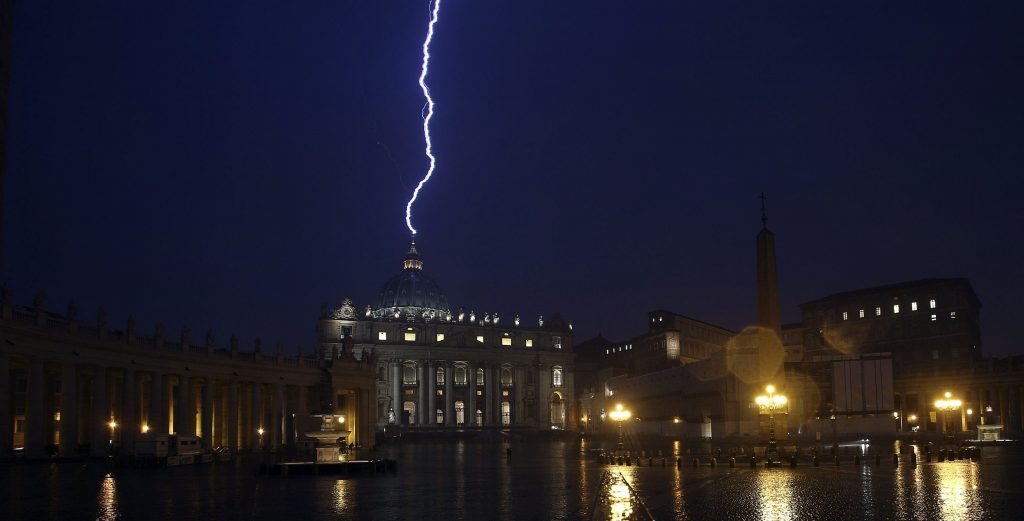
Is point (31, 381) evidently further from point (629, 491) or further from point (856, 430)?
point (856, 430)

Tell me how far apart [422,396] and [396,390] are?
4.68m

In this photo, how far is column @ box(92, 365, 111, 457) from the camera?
5134 centimetres

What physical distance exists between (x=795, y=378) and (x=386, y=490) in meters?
51.9

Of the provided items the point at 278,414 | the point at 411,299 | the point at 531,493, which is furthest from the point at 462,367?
the point at 531,493

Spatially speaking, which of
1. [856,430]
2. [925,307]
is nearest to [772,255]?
[856,430]

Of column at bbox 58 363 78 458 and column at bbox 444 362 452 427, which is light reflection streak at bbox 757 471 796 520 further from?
column at bbox 444 362 452 427

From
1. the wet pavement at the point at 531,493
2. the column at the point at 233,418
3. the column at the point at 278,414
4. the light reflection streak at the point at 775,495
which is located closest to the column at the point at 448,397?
the column at the point at 278,414

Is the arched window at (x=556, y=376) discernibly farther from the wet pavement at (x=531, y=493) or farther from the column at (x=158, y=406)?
the wet pavement at (x=531, y=493)

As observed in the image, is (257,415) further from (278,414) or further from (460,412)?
(460,412)

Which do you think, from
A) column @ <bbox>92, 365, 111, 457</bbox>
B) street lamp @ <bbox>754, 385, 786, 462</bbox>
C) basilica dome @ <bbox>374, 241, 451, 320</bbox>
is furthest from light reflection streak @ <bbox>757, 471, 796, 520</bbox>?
basilica dome @ <bbox>374, 241, 451, 320</bbox>

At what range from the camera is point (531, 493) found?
2833cm

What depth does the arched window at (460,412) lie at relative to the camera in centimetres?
16788

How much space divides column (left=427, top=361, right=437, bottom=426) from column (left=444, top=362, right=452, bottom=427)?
2.12 meters

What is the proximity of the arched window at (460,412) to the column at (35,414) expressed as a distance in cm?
12385
